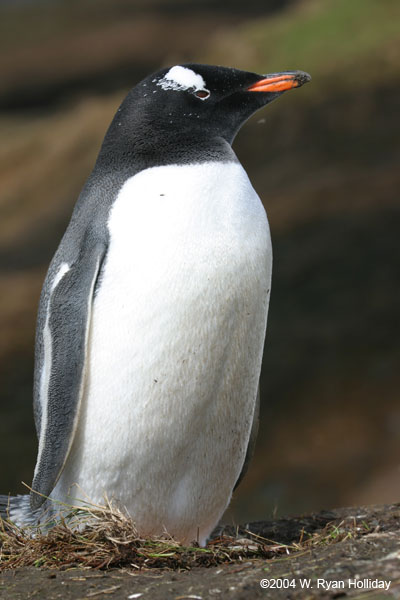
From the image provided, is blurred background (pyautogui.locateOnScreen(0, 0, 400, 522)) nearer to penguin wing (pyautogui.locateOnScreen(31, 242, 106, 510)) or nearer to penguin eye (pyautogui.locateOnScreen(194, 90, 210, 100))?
penguin wing (pyautogui.locateOnScreen(31, 242, 106, 510))

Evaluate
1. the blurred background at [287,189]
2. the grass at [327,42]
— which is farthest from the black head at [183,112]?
the grass at [327,42]

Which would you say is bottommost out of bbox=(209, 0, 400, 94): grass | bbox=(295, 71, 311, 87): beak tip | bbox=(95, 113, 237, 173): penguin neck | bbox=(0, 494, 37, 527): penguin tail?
bbox=(0, 494, 37, 527): penguin tail

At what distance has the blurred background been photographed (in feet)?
17.6

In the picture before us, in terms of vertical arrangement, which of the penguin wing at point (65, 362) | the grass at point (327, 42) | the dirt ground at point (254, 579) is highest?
the grass at point (327, 42)

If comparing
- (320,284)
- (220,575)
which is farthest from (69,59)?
(220,575)

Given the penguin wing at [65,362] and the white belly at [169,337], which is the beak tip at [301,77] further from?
the penguin wing at [65,362]

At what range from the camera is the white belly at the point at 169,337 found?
217cm

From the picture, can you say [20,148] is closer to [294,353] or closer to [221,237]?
[294,353]

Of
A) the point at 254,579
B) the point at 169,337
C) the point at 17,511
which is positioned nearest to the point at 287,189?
the point at 17,511

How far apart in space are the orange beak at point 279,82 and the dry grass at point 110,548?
4.23 feet

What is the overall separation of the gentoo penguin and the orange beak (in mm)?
154

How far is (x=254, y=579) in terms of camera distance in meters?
1.72

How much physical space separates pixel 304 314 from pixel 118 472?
4582 millimetres

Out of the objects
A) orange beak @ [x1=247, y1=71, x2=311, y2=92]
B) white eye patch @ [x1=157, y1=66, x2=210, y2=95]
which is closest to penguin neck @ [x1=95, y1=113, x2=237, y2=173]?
white eye patch @ [x1=157, y1=66, x2=210, y2=95]
